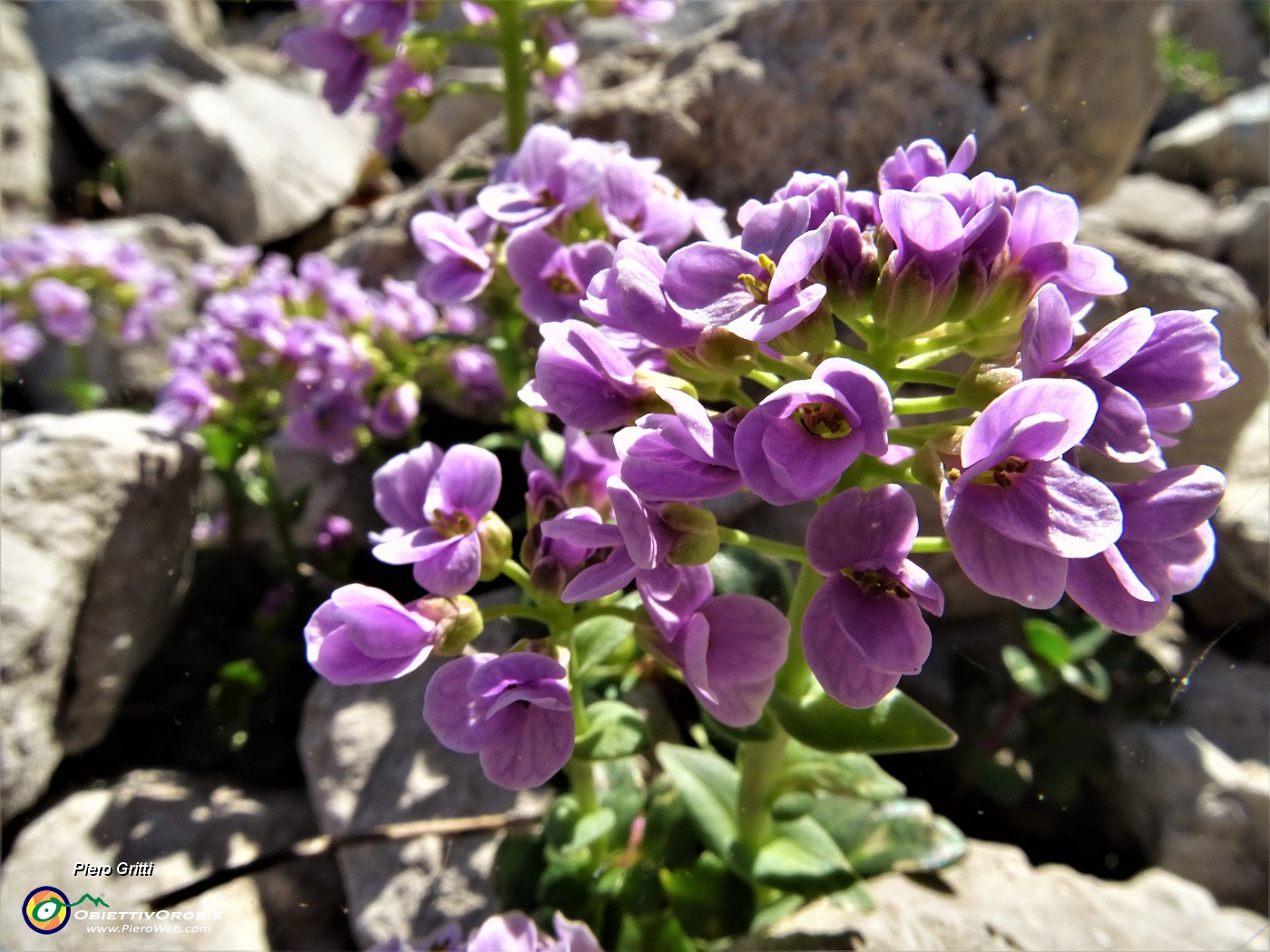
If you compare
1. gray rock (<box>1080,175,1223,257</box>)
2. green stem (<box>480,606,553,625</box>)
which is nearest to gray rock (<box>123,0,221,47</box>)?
gray rock (<box>1080,175,1223,257</box>)

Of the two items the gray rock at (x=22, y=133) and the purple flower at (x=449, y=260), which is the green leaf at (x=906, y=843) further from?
the gray rock at (x=22, y=133)

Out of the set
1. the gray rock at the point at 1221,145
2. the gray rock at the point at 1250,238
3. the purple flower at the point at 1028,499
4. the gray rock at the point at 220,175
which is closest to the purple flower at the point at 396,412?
the purple flower at the point at 1028,499

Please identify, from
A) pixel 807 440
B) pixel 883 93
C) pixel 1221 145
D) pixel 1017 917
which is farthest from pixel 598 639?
pixel 1221 145

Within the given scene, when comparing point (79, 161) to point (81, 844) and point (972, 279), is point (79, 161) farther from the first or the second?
point (972, 279)

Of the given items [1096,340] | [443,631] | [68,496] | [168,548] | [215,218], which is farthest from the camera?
[215,218]

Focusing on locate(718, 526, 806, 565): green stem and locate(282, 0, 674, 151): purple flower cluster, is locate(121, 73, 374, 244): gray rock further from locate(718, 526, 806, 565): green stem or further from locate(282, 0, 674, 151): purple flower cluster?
locate(718, 526, 806, 565): green stem

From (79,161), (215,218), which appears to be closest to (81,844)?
(215,218)
